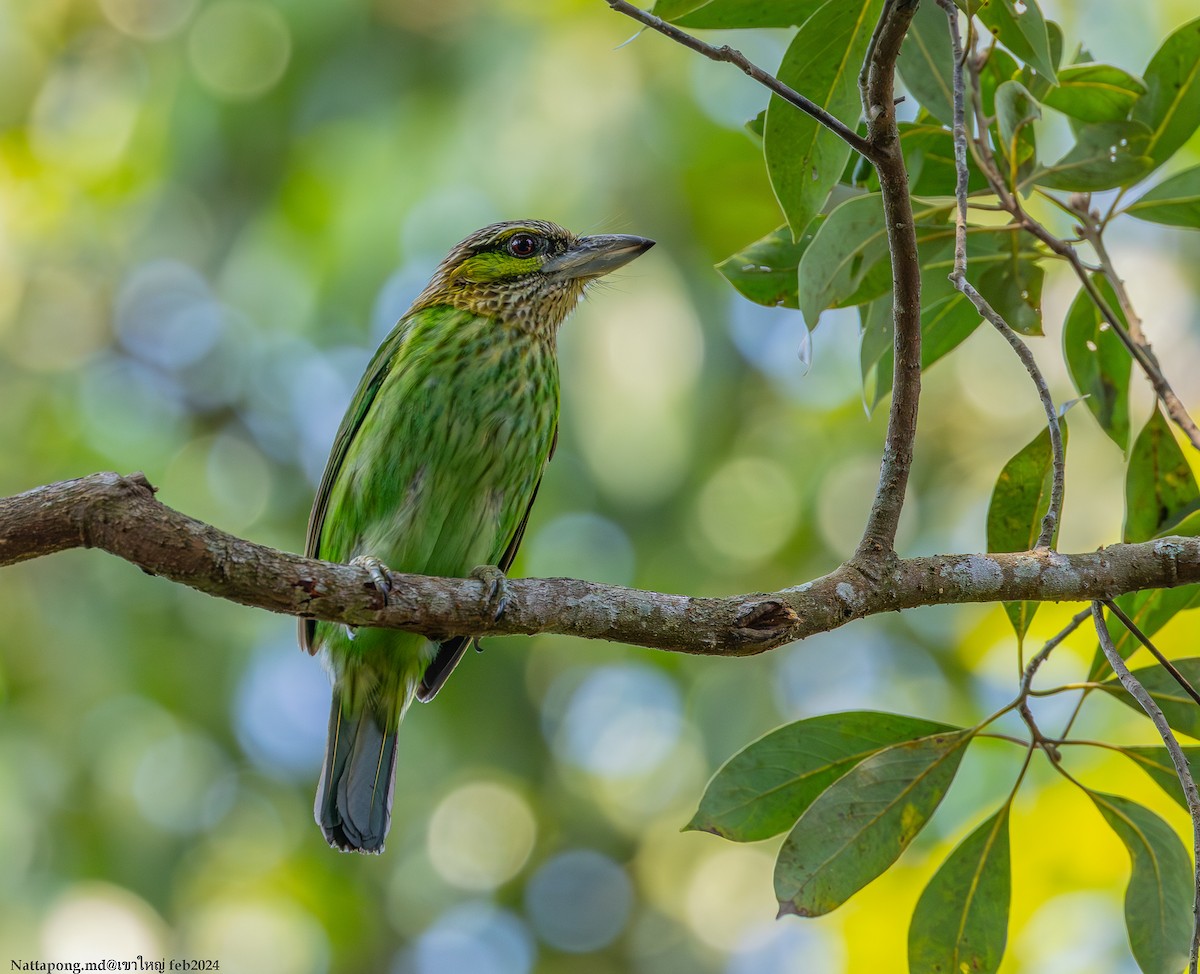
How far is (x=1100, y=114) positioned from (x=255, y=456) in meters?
5.54

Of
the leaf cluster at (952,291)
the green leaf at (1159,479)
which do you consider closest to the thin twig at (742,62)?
the leaf cluster at (952,291)

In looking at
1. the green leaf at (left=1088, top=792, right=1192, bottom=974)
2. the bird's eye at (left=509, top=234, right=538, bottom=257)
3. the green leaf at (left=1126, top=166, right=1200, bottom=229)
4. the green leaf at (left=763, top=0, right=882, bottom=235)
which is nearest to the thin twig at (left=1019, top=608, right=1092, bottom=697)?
the green leaf at (left=1088, top=792, right=1192, bottom=974)

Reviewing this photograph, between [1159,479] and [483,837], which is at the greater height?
[483,837]

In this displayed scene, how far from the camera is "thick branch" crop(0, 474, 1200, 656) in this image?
1.91 metres

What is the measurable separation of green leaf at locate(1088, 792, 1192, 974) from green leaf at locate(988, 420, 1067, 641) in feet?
1.42

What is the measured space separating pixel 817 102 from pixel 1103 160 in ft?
2.11

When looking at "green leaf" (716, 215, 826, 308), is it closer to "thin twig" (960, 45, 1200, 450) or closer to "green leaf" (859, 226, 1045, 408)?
"green leaf" (859, 226, 1045, 408)

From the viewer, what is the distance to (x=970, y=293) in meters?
2.03

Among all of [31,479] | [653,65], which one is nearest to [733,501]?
[653,65]

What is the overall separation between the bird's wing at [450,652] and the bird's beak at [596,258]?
22.0 inches

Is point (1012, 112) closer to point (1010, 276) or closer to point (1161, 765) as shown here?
point (1010, 276)

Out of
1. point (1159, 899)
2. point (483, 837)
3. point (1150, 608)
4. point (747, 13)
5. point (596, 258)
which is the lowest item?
point (1159, 899)

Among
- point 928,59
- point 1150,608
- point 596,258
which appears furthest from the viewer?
point 596,258

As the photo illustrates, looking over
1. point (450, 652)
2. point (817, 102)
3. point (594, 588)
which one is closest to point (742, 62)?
point (817, 102)
